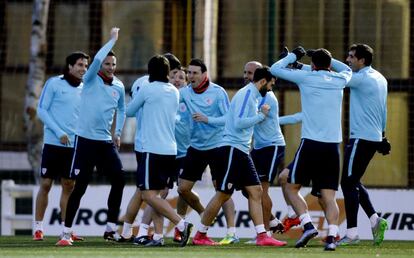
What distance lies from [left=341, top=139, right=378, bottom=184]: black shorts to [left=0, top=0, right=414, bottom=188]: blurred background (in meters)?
6.45

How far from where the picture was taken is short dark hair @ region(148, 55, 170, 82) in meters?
17.0

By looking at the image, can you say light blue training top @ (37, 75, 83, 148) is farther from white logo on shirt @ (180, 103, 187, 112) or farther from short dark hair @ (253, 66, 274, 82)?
short dark hair @ (253, 66, 274, 82)

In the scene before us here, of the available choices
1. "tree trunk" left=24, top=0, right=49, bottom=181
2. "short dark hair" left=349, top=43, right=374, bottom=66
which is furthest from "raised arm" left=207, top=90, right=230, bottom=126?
"tree trunk" left=24, top=0, right=49, bottom=181

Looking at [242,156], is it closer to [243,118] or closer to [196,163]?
[243,118]

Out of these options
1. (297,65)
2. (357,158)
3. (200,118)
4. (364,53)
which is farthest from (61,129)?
(364,53)

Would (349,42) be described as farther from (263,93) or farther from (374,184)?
(263,93)

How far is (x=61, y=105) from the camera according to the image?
18.9 metres

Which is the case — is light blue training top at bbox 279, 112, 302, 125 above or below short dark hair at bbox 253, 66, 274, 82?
below

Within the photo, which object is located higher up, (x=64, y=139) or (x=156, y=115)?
(x=156, y=115)

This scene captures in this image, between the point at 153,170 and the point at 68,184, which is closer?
the point at 153,170

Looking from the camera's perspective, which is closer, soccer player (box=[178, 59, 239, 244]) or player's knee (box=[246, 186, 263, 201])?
player's knee (box=[246, 186, 263, 201])

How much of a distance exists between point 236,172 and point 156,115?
3.88ft

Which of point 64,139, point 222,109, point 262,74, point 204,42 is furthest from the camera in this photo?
point 204,42

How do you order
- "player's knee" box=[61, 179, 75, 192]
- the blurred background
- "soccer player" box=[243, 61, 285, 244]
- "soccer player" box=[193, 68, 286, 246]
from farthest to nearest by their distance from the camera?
1. the blurred background
2. "player's knee" box=[61, 179, 75, 192]
3. "soccer player" box=[243, 61, 285, 244]
4. "soccer player" box=[193, 68, 286, 246]
